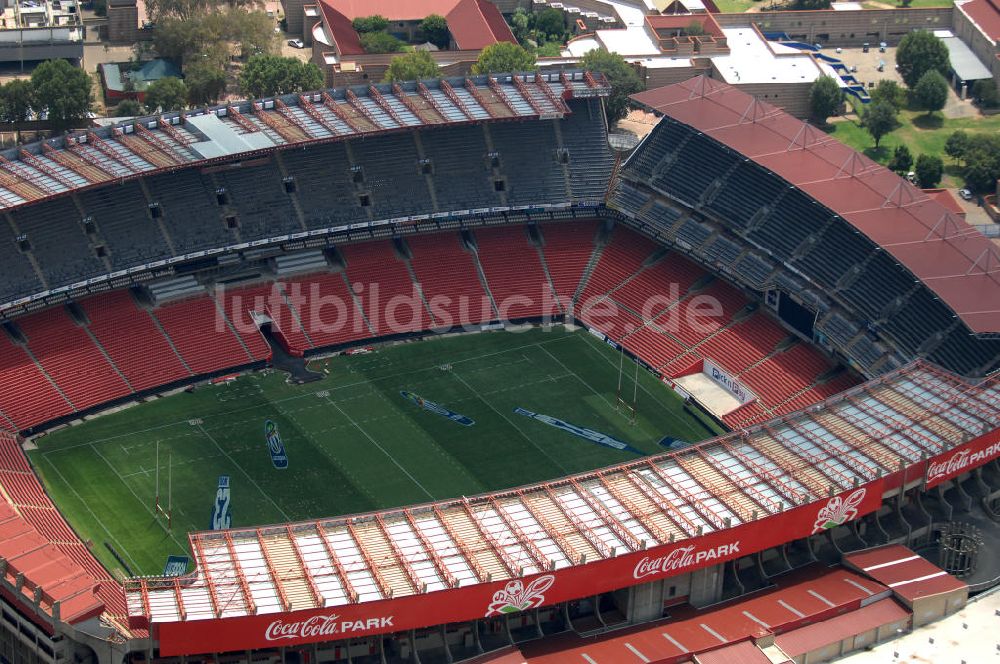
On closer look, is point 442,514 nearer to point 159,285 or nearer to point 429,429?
point 429,429

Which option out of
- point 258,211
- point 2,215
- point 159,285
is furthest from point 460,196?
point 2,215

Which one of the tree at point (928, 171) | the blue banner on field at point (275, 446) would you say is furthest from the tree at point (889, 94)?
the blue banner on field at point (275, 446)

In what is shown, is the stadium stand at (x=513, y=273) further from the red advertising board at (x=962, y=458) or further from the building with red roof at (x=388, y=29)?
the red advertising board at (x=962, y=458)

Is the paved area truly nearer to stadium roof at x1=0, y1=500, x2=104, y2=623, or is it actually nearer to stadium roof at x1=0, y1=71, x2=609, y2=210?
stadium roof at x1=0, y1=500, x2=104, y2=623

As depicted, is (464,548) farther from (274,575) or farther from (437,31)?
→ (437,31)

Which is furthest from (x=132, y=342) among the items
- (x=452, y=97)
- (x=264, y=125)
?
(x=452, y=97)
